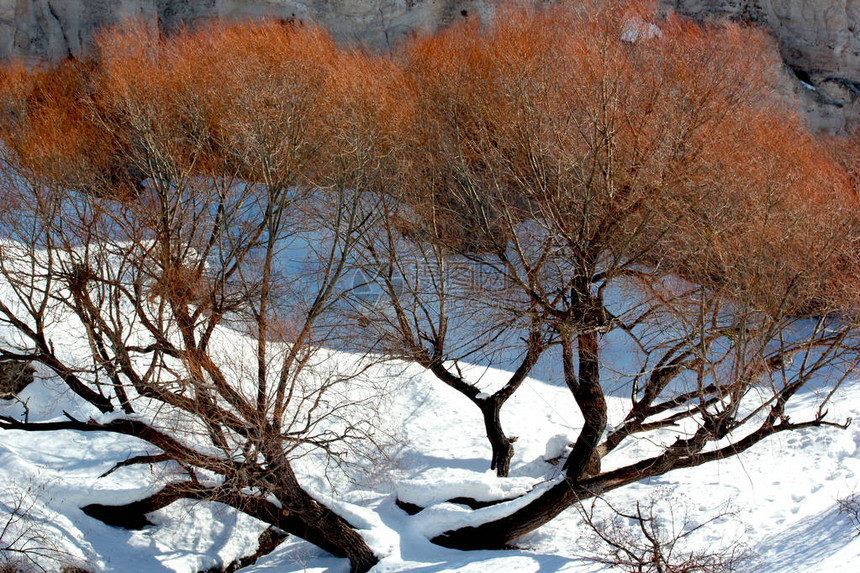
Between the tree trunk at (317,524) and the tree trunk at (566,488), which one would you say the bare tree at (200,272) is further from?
the tree trunk at (566,488)

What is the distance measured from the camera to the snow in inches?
328

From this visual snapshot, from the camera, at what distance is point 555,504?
27.7 ft

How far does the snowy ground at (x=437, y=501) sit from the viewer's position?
27.2ft

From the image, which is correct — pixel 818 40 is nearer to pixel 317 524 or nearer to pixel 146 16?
pixel 146 16

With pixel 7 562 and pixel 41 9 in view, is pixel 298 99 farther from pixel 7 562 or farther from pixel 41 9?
pixel 41 9

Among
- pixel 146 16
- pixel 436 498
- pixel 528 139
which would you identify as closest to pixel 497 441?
pixel 436 498

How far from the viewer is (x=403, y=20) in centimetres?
1998

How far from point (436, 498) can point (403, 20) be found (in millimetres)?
14784

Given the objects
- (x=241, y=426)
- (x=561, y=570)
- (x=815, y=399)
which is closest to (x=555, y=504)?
(x=561, y=570)

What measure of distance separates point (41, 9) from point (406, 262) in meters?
15.4

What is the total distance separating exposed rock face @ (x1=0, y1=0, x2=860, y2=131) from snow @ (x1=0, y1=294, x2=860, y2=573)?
11.3 metres

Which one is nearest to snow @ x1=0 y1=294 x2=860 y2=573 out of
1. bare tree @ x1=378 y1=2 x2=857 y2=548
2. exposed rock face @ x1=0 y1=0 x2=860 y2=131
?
bare tree @ x1=378 y1=2 x2=857 y2=548

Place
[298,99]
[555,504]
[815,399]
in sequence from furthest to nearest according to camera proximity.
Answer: [815,399] < [298,99] < [555,504]

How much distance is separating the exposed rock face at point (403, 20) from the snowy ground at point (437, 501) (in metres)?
12.0
